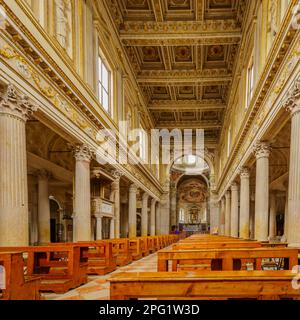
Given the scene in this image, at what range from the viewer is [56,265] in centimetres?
582

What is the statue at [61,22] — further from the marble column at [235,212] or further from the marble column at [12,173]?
the marble column at [235,212]

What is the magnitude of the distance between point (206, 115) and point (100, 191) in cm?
1589

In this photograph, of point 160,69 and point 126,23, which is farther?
point 160,69

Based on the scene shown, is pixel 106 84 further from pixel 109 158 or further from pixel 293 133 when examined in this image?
pixel 293 133

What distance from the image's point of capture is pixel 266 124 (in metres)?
10.1

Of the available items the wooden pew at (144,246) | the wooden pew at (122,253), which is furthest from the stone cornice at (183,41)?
the wooden pew at (122,253)

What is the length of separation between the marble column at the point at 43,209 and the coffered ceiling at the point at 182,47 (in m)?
7.34

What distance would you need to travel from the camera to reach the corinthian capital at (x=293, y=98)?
6977mm

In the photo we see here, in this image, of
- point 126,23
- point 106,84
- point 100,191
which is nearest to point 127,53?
point 126,23

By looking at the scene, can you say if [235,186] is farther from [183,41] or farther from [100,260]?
[100,260]

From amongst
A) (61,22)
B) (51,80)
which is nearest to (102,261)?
(51,80)

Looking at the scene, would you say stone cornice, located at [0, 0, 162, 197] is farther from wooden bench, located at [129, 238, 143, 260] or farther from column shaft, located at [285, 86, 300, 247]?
column shaft, located at [285, 86, 300, 247]

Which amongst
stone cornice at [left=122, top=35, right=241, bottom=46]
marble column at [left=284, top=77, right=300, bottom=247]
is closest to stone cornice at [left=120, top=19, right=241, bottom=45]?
stone cornice at [left=122, top=35, right=241, bottom=46]

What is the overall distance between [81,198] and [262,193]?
6277 mm
